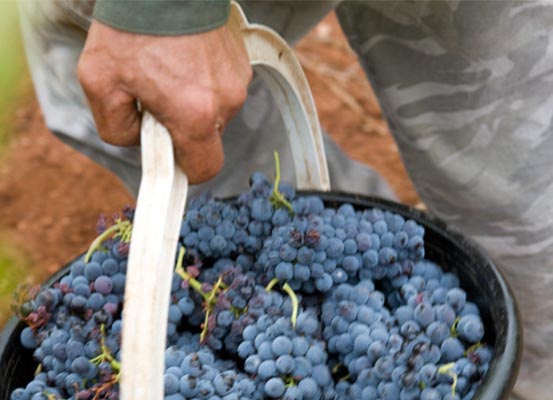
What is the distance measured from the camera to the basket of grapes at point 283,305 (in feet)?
2.38

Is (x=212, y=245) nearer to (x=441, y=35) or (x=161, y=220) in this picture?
(x=161, y=220)

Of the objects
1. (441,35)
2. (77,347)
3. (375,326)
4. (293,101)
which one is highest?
(441,35)

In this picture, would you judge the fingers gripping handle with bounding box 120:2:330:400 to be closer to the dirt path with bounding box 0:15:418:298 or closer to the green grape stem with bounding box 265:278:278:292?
the green grape stem with bounding box 265:278:278:292

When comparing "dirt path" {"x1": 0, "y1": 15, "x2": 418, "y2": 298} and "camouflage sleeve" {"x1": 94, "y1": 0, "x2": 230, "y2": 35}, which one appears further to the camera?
"dirt path" {"x1": 0, "y1": 15, "x2": 418, "y2": 298}

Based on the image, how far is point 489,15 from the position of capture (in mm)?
1063

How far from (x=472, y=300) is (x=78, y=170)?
1.58m

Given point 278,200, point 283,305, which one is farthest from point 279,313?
point 278,200

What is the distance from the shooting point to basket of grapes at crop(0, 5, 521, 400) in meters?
0.72

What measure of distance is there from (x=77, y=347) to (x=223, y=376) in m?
0.16

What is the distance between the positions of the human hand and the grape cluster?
6.7 inches

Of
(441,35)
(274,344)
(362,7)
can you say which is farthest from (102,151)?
(274,344)

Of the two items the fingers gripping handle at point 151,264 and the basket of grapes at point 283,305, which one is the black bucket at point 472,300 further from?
the fingers gripping handle at point 151,264

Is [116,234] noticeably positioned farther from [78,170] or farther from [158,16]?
[78,170]

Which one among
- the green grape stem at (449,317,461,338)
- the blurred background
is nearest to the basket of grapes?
the green grape stem at (449,317,461,338)
